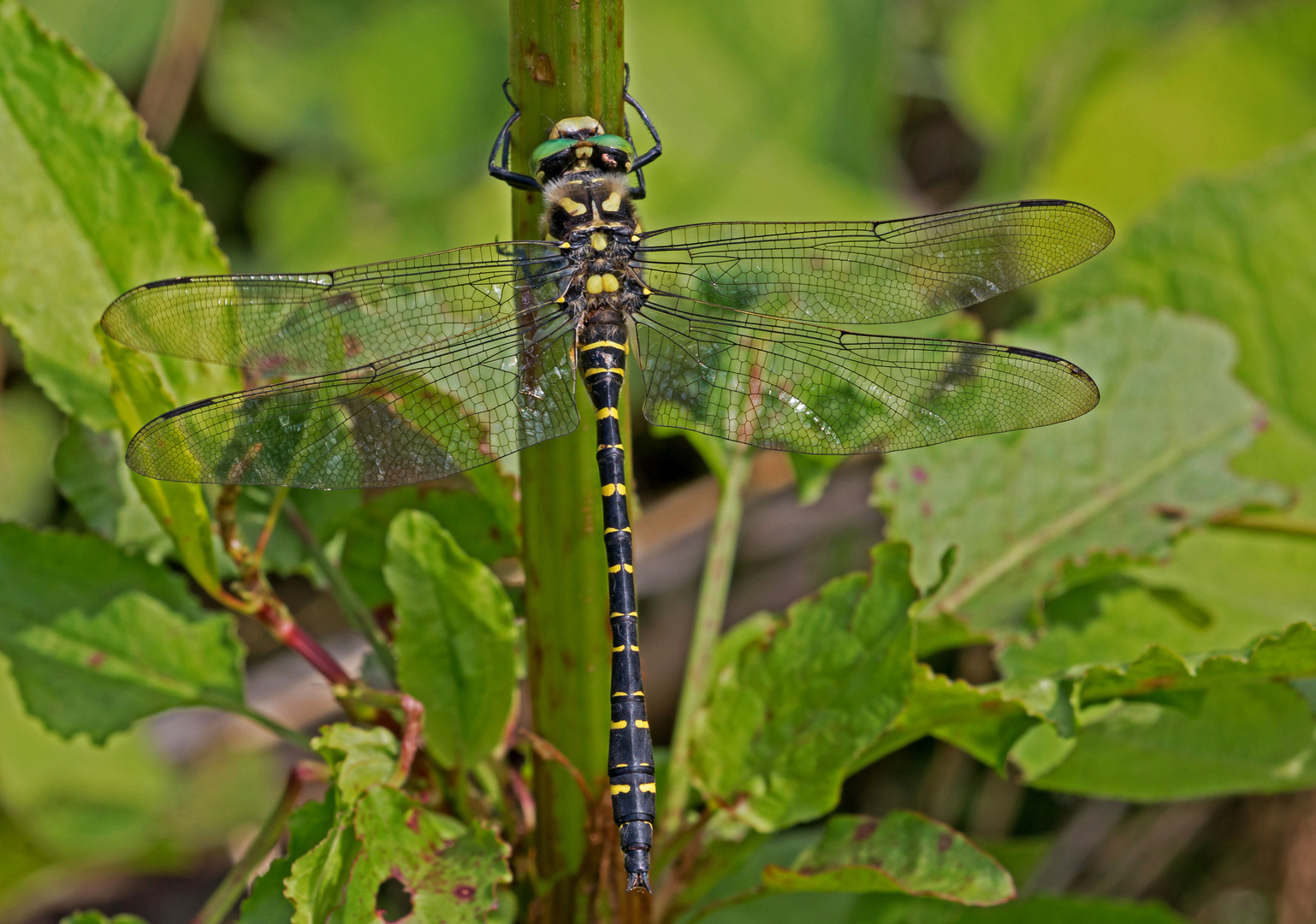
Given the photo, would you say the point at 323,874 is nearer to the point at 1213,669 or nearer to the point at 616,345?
the point at 616,345

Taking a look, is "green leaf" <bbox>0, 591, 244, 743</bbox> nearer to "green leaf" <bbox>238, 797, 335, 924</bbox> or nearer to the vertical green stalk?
"green leaf" <bbox>238, 797, 335, 924</bbox>

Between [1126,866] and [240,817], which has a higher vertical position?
[240,817]

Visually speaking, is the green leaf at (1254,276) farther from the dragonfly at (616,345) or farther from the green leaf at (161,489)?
the green leaf at (161,489)

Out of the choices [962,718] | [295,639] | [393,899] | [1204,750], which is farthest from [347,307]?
[393,899]

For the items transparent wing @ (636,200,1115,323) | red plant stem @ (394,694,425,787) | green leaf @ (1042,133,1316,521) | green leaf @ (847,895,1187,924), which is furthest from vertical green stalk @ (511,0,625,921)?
green leaf @ (1042,133,1316,521)

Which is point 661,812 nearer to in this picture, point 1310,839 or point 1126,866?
point 1126,866

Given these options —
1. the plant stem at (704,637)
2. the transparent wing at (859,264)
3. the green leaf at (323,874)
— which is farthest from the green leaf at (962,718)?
the transparent wing at (859,264)

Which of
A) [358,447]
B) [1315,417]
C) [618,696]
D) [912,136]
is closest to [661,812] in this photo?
[618,696]
